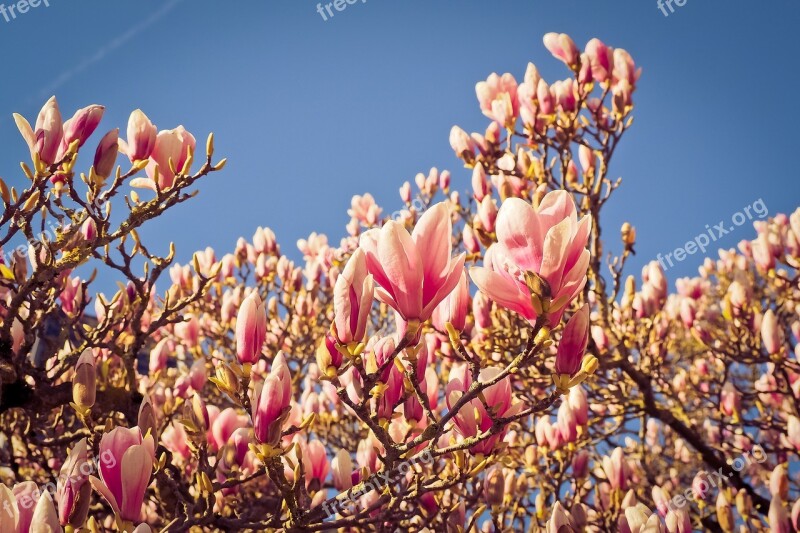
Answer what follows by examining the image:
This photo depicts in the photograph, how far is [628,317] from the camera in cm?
434

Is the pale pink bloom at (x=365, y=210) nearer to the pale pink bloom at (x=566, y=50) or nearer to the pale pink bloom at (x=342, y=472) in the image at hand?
the pale pink bloom at (x=566, y=50)

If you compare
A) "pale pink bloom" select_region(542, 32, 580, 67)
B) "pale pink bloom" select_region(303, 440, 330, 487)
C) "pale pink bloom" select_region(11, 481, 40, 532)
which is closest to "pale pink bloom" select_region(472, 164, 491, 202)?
"pale pink bloom" select_region(542, 32, 580, 67)

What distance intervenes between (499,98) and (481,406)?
9.38ft

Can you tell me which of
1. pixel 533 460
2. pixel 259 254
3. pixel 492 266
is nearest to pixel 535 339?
pixel 492 266

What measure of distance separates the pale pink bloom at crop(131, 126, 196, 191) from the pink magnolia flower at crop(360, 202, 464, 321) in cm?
142

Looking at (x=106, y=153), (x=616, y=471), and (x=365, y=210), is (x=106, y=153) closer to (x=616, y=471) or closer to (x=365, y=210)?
(x=616, y=471)

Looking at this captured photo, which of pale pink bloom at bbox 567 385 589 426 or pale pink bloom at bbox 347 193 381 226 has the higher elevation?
pale pink bloom at bbox 347 193 381 226

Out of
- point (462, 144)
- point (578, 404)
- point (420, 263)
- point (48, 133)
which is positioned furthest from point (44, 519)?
point (462, 144)

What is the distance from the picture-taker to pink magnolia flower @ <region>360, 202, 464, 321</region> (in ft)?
4.20

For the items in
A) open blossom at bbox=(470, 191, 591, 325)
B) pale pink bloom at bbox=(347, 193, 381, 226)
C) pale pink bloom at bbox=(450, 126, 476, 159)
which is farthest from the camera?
pale pink bloom at bbox=(347, 193, 381, 226)

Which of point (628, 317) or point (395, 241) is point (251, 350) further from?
point (628, 317)

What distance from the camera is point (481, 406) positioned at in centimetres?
171

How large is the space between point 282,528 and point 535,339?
3.31 feet

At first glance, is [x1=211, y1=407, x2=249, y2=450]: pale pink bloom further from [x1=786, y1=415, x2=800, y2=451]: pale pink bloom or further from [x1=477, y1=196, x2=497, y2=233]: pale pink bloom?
[x1=786, y1=415, x2=800, y2=451]: pale pink bloom
